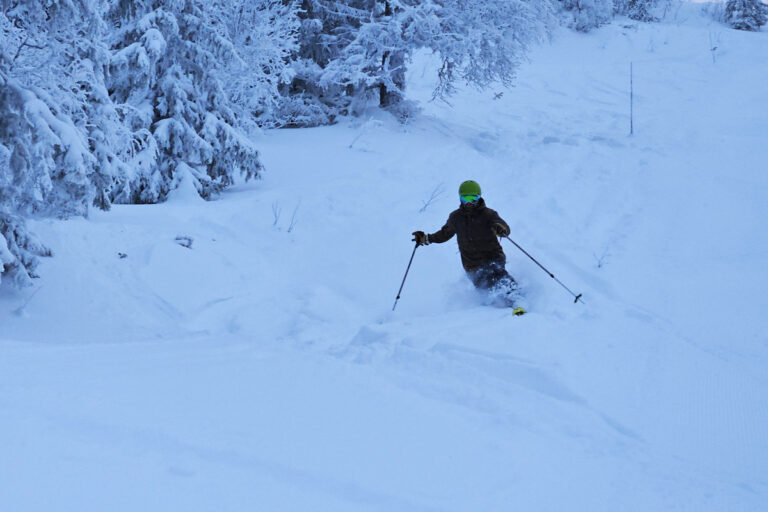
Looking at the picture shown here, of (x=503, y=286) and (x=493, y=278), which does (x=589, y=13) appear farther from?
(x=503, y=286)

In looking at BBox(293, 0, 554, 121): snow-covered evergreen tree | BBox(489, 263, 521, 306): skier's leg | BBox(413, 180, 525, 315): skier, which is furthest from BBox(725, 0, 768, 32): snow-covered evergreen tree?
BBox(489, 263, 521, 306): skier's leg

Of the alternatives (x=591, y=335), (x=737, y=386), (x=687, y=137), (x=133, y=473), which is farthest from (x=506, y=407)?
(x=687, y=137)

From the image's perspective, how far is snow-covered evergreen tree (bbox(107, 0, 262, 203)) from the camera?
8.77m

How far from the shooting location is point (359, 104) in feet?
50.6

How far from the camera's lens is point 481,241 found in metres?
6.68

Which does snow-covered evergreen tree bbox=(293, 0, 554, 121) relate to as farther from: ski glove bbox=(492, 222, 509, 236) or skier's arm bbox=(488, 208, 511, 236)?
ski glove bbox=(492, 222, 509, 236)

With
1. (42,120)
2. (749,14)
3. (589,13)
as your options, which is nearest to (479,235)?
(42,120)

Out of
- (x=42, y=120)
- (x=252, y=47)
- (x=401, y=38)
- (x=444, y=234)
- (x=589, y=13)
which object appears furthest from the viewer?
(x=589, y=13)

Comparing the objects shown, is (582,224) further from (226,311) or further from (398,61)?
(398,61)

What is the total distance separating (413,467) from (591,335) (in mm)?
2777

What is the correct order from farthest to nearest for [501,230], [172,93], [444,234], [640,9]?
[640,9] < [172,93] < [444,234] < [501,230]

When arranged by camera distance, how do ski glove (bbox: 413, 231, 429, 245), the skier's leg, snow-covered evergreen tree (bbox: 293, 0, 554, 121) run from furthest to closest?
snow-covered evergreen tree (bbox: 293, 0, 554, 121) < ski glove (bbox: 413, 231, 429, 245) < the skier's leg

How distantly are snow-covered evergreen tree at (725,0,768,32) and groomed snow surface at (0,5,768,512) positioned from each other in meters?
13.2

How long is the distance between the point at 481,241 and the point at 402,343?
2.28 m
